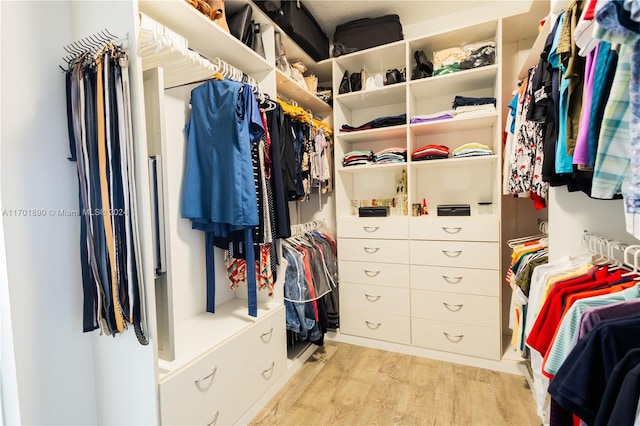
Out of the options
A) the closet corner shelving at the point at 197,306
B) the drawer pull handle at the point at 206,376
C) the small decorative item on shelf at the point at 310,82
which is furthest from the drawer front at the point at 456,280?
the small decorative item on shelf at the point at 310,82

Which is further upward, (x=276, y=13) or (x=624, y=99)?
(x=276, y=13)

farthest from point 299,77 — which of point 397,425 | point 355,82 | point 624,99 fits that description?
point 397,425

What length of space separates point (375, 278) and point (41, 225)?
77.2 inches

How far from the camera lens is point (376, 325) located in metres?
2.31

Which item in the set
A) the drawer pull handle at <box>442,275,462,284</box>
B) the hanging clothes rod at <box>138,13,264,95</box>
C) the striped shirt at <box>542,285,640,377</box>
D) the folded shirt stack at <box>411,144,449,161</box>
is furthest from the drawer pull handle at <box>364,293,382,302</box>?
the hanging clothes rod at <box>138,13,264,95</box>

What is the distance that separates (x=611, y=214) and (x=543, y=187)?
13.7 inches

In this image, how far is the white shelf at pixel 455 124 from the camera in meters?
2.02

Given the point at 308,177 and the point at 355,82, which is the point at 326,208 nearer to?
the point at 308,177

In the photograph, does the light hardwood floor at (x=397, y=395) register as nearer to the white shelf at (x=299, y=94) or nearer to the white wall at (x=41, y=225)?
the white wall at (x=41, y=225)

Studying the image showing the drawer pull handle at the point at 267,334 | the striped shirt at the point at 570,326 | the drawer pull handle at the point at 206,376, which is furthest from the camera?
the drawer pull handle at the point at 267,334

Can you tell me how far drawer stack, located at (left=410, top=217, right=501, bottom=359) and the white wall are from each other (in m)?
1.97

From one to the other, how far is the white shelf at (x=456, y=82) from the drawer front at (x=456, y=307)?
59.0 inches

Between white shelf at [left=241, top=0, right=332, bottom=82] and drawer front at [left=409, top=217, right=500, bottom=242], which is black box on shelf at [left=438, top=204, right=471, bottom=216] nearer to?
drawer front at [left=409, top=217, right=500, bottom=242]

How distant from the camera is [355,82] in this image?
241 cm
